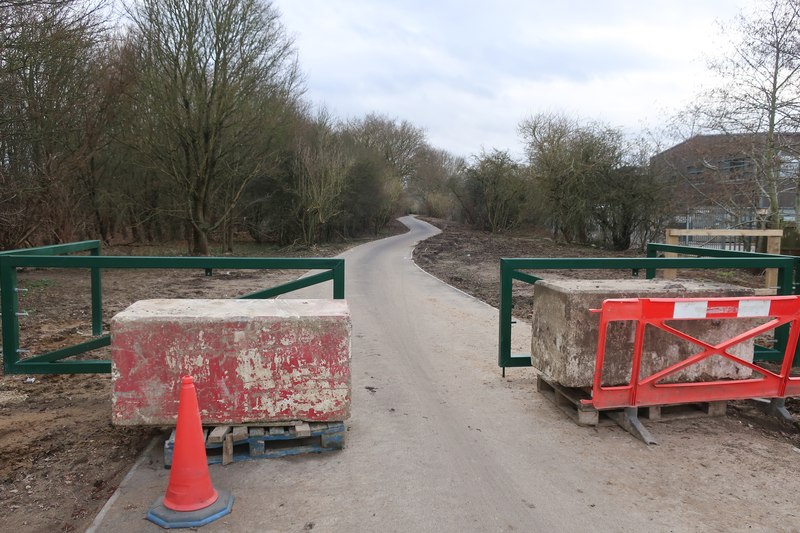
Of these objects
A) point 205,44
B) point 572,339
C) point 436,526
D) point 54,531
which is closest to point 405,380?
point 572,339

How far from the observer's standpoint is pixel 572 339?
453 centimetres

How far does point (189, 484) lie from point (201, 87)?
18.8m

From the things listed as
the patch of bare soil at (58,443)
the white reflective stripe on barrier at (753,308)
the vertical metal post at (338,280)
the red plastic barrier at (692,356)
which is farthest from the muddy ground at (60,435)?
the vertical metal post at (338,280)

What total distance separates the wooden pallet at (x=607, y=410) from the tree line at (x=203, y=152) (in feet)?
28.7

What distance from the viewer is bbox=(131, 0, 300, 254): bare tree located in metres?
18.5

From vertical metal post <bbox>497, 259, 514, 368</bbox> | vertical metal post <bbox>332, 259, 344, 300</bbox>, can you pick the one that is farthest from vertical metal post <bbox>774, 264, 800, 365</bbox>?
vertical metal post <bbox>332, 259, 344, 300</bbox>

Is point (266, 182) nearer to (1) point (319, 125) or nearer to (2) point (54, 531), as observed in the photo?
(1) point (319, 125)

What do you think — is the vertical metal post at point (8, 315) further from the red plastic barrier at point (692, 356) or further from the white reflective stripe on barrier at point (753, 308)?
the white reflective stripe on barrier at point (753, 308)

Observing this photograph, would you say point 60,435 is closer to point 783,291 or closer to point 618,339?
point 618,339

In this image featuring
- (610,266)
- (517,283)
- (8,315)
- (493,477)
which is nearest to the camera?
(493,477)

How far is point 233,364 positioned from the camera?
3.79m

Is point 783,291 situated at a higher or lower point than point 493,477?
higher

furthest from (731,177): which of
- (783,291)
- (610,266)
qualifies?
(610,266)

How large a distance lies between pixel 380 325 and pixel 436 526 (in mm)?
5903
